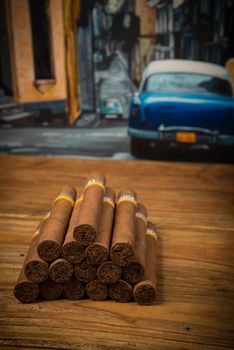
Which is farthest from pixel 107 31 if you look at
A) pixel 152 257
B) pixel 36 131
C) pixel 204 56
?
pixel 152 257

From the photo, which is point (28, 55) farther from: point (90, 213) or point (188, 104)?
point (90, 213)

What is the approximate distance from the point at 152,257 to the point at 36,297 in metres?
0.60

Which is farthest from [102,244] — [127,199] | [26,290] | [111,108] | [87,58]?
[87,58]

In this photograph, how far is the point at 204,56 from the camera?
13.5ft

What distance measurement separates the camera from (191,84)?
4.18 metres

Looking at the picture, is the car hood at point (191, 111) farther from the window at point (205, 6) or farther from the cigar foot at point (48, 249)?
the cigar foot at point (48, 249)

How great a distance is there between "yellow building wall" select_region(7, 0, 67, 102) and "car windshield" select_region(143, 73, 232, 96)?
3.61 ft

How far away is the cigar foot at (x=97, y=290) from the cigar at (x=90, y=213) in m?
0.20

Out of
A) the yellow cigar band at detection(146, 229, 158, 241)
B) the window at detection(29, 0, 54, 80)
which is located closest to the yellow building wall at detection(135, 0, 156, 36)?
the window at detection(29, 0, 54, 80)

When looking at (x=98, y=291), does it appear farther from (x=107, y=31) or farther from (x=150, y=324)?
(x=107, y=31)

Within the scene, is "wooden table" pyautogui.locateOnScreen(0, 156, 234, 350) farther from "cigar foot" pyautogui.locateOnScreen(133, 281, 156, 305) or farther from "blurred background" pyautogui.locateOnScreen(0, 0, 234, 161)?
"blurred background" pyautogui.locateOnScreen(0, 0, 234, 161)

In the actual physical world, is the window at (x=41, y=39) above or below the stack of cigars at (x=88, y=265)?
above

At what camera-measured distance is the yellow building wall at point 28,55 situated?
4.30 meters

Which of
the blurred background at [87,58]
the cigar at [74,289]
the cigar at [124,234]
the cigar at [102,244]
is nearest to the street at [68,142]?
the blurred background at [87,58]
